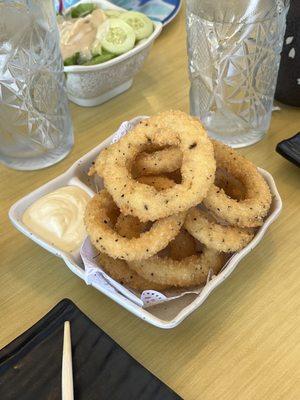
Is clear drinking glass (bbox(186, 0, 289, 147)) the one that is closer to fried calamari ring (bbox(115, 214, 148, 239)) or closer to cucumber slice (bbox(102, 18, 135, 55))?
cucumber slice (bbox(102, 18, 135, 55))

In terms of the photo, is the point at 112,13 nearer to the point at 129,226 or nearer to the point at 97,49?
the point at 97,49

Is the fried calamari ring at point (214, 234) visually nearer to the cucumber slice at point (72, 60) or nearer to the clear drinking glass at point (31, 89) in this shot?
the clear drinking glass at point (31, 89)

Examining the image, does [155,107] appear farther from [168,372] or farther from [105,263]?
[168,372]

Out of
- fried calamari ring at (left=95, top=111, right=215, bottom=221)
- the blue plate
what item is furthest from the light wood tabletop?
the blue plate

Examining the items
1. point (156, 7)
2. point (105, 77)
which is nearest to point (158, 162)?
point (105, 77)

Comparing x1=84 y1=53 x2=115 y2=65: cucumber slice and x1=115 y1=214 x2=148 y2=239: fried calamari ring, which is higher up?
x1=84 y1=53 x2=115 y2=65: cucumber slice

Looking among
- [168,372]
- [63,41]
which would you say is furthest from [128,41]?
[168,372]
